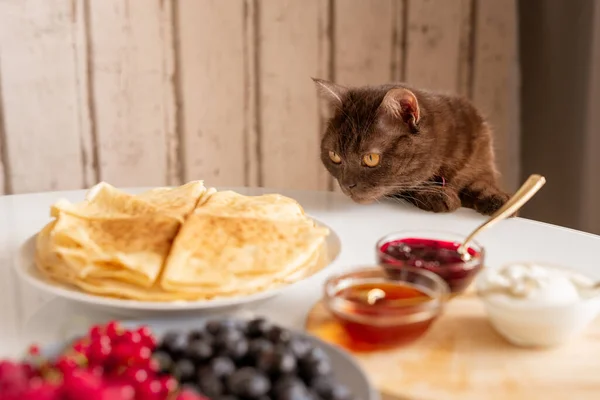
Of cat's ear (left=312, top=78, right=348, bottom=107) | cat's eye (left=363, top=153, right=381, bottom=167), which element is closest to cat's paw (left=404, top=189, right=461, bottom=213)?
cat's eye (left=363, top=153, right=381, bottom=167)

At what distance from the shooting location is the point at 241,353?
848mm

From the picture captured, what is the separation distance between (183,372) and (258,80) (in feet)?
5.65

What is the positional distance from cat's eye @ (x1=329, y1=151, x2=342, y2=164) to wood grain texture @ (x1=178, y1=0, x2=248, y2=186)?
75 cm

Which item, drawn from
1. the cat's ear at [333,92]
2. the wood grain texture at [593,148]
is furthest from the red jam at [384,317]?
the wood grain texture at [593,148]

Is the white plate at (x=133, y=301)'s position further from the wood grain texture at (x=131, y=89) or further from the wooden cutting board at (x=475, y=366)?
the wood grain texture at (x=131, y=89)

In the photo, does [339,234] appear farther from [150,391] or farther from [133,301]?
[150,391]

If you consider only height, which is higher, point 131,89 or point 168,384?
point 131,89

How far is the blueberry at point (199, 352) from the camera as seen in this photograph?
0.84 metres

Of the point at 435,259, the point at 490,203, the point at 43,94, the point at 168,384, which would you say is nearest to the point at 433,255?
the point at 435,259

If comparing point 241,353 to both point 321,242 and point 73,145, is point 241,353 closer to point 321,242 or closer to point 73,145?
point 321,242

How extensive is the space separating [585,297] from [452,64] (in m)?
1.62

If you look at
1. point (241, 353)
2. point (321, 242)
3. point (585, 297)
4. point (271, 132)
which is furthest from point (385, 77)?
point (241, 353)

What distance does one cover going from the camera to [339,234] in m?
1.52

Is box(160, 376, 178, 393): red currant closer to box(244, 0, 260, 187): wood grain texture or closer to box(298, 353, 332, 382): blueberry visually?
box(298, 353, 332, 382): blueberry
